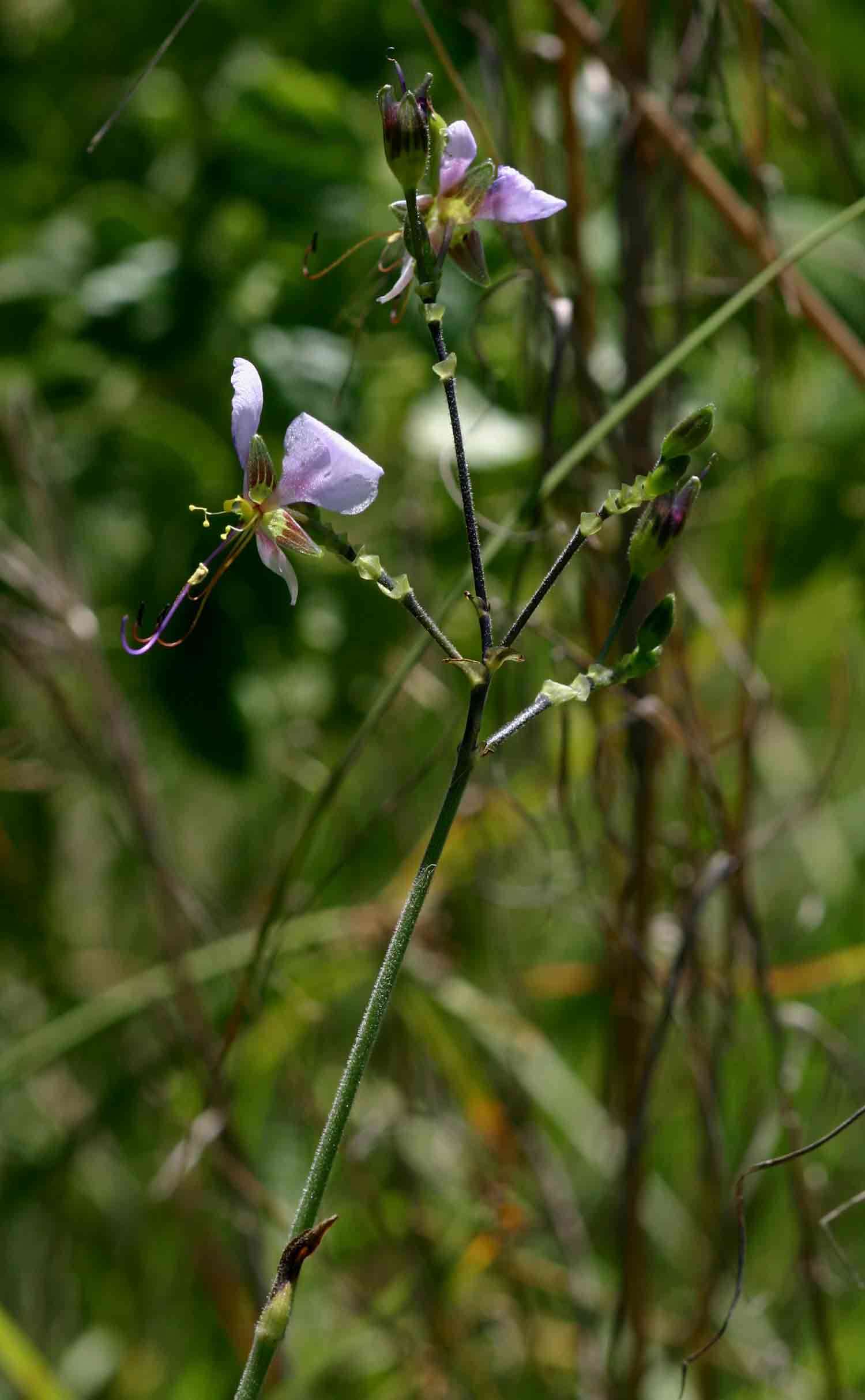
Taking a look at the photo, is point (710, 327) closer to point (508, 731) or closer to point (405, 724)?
point (508, 731)

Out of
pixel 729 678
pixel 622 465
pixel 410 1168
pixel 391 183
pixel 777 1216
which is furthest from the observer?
pixel 729 678

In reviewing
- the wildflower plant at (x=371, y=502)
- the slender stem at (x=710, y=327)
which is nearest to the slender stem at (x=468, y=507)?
the wildflower plant at (x=371, y=502)

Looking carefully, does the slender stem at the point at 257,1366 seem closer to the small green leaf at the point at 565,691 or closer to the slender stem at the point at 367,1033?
the slender stem at the point at 367,1033

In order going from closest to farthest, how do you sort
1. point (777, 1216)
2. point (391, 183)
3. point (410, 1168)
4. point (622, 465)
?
point (622, 465) < point (391, 183) < point (410, 1168) < point (777, 1216)

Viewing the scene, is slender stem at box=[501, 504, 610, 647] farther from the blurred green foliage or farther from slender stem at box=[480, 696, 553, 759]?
the blurred green foliage

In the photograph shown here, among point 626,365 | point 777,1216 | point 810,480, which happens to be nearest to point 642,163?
point 626,365

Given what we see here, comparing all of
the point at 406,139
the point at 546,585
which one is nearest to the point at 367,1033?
the point at 546,585

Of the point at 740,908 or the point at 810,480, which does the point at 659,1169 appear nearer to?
the point at 740,908

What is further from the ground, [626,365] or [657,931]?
[626,365]
